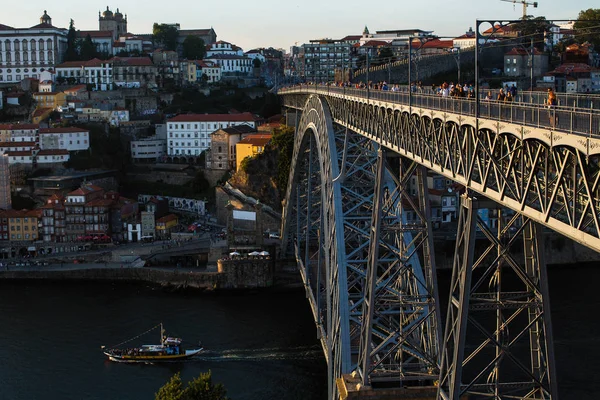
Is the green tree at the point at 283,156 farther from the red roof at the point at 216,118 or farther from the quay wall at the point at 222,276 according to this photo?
the red roof at the point at 216,118

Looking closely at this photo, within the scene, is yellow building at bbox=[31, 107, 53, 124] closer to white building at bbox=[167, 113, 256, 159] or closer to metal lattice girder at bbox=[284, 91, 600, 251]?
white building at bbox=[167, 113, 256, 159]

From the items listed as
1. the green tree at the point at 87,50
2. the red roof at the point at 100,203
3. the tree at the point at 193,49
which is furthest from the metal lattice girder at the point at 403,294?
the tree at the point at 193,49

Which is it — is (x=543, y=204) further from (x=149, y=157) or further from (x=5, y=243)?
(x=149, y=157)

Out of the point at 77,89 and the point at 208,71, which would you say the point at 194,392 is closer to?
the point at 77,89

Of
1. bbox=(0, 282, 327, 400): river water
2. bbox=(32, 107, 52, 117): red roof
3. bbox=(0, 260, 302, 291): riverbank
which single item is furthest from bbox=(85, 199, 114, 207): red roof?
bbox=(32, 107, 52, 117): red roof

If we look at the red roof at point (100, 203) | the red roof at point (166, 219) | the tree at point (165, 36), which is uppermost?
the tree at point (165, 36)

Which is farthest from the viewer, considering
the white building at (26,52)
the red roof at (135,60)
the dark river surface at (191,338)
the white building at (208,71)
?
the white building at (26,52)

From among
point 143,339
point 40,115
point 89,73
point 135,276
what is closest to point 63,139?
point 40,115
